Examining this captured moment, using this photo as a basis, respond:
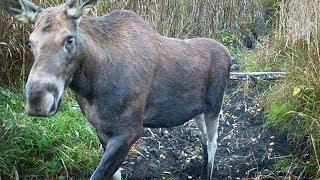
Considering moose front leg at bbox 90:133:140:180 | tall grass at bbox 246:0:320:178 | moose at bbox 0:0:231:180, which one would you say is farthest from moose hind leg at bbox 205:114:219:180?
moose front leg at bbox 90:133:140:180

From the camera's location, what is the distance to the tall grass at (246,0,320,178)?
6.16 m

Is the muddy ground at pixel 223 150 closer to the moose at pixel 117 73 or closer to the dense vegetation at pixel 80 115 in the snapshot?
the dense vegetation at pixel 80 115

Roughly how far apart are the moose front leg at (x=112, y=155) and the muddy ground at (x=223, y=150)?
1.29m

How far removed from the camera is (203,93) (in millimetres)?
5941

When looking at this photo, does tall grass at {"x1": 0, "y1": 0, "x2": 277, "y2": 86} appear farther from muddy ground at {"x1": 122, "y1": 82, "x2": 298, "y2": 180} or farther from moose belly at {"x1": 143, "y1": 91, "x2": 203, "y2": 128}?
moose belly at {"x1": 143, "y1": 91, "x2": 203, "y2": 128}

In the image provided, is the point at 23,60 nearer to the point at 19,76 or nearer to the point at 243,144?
the point at 19,76

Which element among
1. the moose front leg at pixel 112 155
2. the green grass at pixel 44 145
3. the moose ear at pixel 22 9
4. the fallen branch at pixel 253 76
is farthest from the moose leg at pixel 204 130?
the moose ear at pixel 22 9

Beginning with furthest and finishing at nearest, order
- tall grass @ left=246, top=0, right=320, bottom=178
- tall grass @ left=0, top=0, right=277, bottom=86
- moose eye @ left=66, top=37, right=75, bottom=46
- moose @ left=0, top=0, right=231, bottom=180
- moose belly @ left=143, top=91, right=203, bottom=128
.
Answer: tall grass @ left=0, top=0, right=277, bottom=86, tall grass @ left=246, top=0, right=320, bottom=178, moose belly @ left=143, top=91, right=203, bottom=128, moose eye @ left=66, top=37, right=75, bottom=46, moose @ left=0, top=0, right=231, bottom=180

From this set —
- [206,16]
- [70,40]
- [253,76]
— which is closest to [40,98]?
[70,40]

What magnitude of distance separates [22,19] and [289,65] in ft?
12.0

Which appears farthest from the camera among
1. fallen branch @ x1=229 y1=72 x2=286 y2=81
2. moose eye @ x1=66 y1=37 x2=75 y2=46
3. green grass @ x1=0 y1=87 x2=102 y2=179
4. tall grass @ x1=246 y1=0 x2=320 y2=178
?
fallen branch @ x1=229 y1=72 x2=286 y2=81

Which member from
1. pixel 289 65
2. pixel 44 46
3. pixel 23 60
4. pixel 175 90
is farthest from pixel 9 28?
pixel 289 65

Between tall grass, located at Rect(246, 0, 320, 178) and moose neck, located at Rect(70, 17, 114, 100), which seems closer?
moose neck, located at Rect(70, 17, 114, 100)

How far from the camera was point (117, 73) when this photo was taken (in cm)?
494
